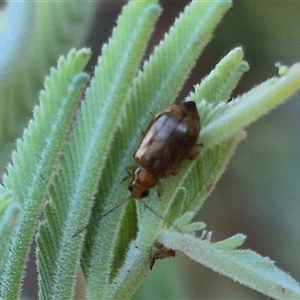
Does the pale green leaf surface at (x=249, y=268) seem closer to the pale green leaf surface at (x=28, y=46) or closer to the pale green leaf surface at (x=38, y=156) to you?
the pale green leaf surface at (x=38, y=156)

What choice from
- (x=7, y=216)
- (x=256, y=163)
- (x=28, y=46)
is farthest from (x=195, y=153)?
(x=256, y=163)

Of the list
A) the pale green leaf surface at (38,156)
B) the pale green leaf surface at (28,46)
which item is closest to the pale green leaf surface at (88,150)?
the pale green leaf surface at (38,156)

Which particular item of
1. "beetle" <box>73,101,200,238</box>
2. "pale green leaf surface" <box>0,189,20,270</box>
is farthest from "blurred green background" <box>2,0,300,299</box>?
"pale green leaf surface" <box>0,189,20,270</box>

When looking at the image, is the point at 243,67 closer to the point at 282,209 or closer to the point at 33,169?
the point at 33,169

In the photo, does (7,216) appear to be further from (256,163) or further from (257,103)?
(256,163)

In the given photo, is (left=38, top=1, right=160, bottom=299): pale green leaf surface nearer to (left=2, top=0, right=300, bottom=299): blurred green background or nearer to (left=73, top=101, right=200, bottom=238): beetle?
(left=73, top=101, right=200, bottom=238): beetle
